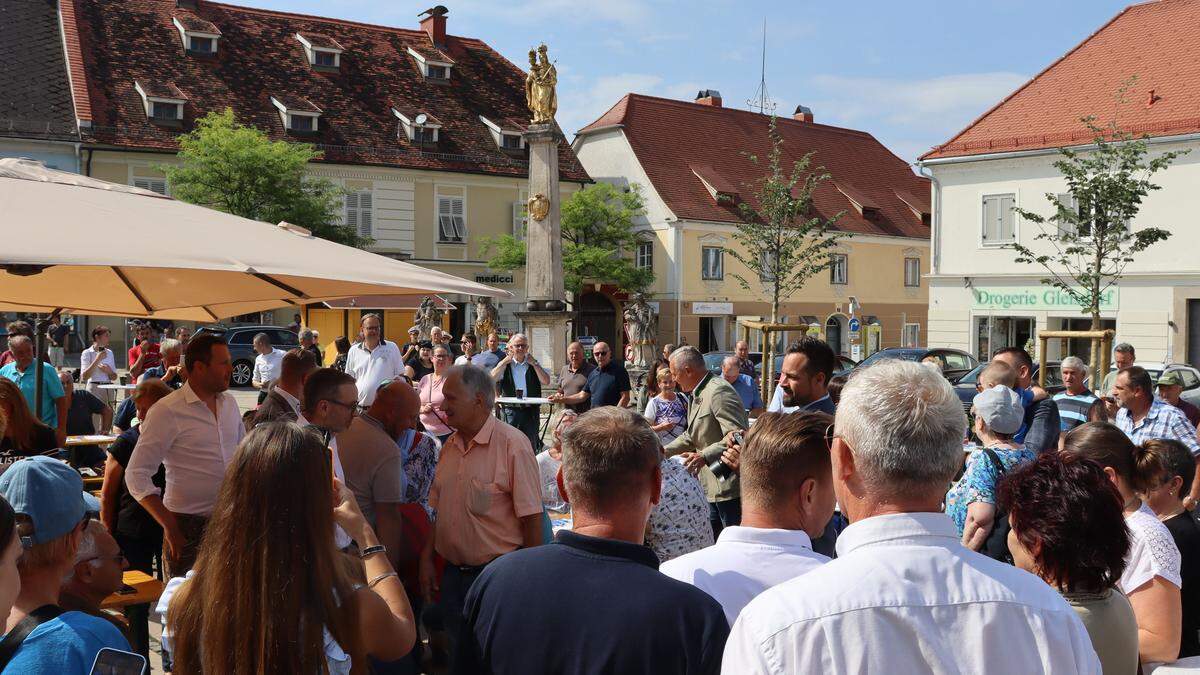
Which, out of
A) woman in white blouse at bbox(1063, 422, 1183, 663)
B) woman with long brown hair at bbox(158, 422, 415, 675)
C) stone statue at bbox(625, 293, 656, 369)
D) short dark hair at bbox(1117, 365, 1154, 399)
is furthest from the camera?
stone statue at bbox(625, 293, 656, 369)

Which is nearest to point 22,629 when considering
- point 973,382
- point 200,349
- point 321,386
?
point 321,386

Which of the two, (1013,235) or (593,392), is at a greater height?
(1013,235)

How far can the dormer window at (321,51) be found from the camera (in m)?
41.5

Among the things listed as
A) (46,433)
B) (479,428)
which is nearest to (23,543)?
(479,428)

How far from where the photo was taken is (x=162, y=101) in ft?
118

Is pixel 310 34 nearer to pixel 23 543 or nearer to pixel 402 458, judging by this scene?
pixel 402 458

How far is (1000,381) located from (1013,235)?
86.2 feet

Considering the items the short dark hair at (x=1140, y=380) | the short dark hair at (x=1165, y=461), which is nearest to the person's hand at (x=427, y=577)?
the short dark hair at (x=1165, y=461)

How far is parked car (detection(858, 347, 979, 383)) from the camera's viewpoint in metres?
24.0

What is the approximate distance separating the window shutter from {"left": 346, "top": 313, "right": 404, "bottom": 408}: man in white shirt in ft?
92.0

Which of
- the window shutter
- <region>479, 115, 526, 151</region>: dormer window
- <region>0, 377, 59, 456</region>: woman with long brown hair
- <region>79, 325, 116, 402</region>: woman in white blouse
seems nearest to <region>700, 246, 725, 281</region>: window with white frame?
<region>479, 115, 526, 151</region>: dormer window

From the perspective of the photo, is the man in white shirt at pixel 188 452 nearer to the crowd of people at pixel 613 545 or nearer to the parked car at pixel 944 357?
the crowd of people at pixel 613 545

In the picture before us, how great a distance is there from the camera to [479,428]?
497 cm

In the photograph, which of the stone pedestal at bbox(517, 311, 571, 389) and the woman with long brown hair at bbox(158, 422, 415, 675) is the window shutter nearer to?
the stone pedestal at bbox(517, 311, 571, 389)
